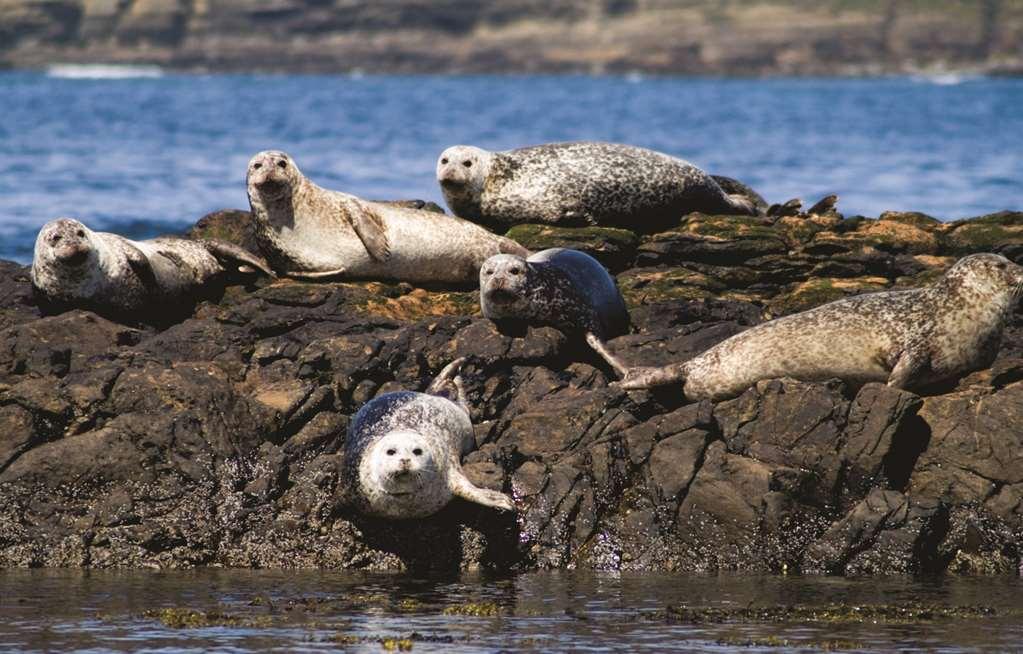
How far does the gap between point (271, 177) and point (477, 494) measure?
4.82 meters

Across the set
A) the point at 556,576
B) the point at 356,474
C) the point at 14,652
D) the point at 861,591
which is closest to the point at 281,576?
the point at 356,474

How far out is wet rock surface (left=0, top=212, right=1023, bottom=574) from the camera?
35.1ft

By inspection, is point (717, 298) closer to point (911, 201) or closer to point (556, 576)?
point (556, 576)

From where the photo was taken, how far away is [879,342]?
1200cm

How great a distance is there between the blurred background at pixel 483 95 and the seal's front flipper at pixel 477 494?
1330 cm

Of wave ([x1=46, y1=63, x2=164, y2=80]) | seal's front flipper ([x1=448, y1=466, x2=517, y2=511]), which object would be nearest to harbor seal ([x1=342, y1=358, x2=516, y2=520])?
seal's front flipper ([x1=448, y1=466, x2=517, y2=511])

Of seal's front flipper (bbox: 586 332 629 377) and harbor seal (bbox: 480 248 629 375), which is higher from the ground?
harbor seal (bbox: 480 248 629 375)

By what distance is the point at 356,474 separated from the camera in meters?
10.8

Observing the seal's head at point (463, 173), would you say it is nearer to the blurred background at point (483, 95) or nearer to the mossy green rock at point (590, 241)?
the mossy green rock at point (590, 241)

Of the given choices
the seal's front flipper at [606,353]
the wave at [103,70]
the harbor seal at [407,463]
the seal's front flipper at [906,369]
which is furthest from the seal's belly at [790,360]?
the wave at [103,70]

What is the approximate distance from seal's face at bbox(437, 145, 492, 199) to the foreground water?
580 centimetres

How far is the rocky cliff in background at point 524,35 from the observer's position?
14650 centimetres

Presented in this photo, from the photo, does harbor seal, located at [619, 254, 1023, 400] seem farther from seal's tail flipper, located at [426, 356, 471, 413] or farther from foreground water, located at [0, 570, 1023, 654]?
foreground water, located at [0, 570, 1023, 654]

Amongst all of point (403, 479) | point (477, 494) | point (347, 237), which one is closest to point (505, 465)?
point (477, 494)
